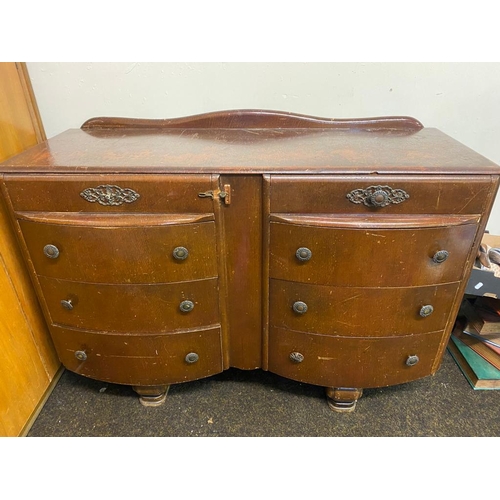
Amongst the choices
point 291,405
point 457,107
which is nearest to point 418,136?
point 457,107

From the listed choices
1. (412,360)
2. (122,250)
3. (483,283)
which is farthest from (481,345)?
(122,250)

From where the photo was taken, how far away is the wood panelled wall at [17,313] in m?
1.18

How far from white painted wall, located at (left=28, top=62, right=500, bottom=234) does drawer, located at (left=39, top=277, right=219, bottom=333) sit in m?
0.73

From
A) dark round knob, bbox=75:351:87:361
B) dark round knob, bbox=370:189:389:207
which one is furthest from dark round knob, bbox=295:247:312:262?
dark round knob, bbox=75:351:87:361

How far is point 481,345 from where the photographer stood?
1.52 metres

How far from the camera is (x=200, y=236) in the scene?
1.01 metres

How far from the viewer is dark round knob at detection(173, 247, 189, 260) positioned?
1012 mm

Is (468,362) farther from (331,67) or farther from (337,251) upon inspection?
(331,67)

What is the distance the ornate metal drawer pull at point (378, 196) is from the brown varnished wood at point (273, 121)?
0.47 meters

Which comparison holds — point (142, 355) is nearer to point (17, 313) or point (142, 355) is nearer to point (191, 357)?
point (191, 357)

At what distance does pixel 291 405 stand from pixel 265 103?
115 centimetres

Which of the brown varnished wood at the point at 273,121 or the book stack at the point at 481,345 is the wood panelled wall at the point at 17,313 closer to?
the brown varnished wood at the point at 273,121

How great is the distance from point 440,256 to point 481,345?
79 cm

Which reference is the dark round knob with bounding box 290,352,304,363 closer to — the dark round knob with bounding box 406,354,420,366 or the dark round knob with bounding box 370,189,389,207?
the dark round knob with bounding box 406,354,420,366
